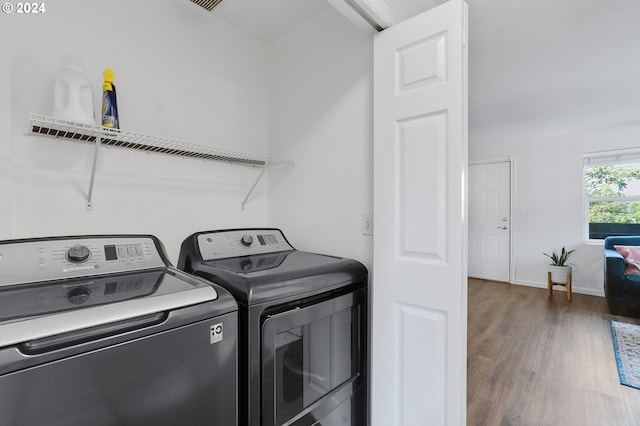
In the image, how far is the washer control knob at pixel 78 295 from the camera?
76cm

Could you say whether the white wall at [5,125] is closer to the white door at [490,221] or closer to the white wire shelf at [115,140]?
the white wire shelf at [115,140]

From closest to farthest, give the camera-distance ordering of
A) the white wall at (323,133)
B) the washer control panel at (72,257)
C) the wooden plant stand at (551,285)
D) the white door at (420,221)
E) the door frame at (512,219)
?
the washer control panel at (72,257), the white door at (420,221), the white wall at (323,133), the wooden plant stand at (551,285), the door frame at (512,219)

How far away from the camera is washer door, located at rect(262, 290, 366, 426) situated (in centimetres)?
101

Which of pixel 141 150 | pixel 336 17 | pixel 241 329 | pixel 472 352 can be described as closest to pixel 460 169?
pixel 241 329

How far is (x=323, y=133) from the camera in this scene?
1737 mm

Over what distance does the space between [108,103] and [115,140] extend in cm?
16

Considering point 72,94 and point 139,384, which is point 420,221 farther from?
point 72,94

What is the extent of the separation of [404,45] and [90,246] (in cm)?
148

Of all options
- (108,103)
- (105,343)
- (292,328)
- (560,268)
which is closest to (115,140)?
(108,103)

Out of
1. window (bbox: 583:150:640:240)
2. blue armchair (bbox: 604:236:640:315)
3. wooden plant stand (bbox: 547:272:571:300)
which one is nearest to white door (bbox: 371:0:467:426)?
blue armchair (bbox: 604:236:640:315)

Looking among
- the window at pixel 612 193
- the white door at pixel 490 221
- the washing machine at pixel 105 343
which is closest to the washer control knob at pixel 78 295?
the washing machine at pixel 105 343

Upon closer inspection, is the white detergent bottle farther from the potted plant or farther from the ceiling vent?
the potted plant

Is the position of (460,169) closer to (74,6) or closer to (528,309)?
(74,6)

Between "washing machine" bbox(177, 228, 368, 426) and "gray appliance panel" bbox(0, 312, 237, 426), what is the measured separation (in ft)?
0.30
